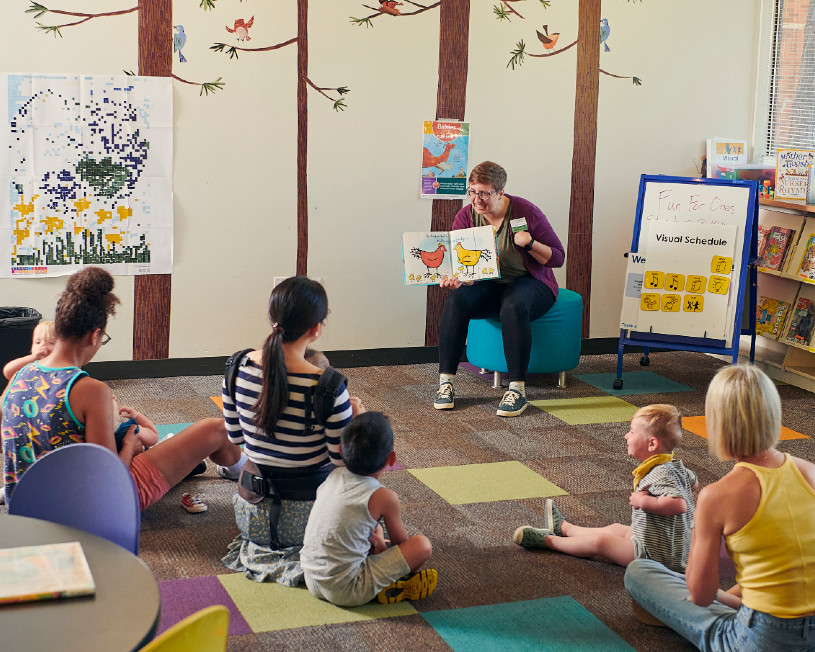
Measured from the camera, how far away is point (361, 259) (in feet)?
17.6

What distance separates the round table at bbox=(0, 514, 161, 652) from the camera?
1.38 m

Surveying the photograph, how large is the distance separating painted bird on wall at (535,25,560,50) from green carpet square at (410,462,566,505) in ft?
8.87

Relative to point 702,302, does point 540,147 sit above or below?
above

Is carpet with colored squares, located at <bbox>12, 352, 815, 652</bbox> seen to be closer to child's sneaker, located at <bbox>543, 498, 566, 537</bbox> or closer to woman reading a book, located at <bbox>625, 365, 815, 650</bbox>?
child's sneaker, located at <bbox>543, 498, 566, 537</bbox>

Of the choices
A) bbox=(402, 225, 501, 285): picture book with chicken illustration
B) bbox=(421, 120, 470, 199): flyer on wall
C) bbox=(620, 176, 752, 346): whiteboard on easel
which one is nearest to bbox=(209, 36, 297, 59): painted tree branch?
bbox=(421, 120, 470, 199): flyer on wall

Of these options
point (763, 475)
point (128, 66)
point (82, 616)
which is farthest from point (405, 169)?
point (82, 616)

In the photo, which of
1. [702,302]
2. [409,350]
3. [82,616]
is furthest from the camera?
[409,350]

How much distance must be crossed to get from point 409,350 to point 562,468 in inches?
72.2

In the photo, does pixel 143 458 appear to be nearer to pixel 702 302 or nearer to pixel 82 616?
pixel 82 616

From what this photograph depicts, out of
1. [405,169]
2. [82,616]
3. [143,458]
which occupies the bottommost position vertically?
[143,458]

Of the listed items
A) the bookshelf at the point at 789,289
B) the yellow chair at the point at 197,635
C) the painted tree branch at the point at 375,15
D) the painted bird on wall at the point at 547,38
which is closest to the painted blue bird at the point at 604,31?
the painted bird on wall at the point at 547,38

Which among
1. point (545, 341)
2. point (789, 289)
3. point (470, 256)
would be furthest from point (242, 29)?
point (789, 289)

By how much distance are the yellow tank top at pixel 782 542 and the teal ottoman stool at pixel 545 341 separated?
2.81 meters

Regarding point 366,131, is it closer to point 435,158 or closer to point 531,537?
point 435,158
